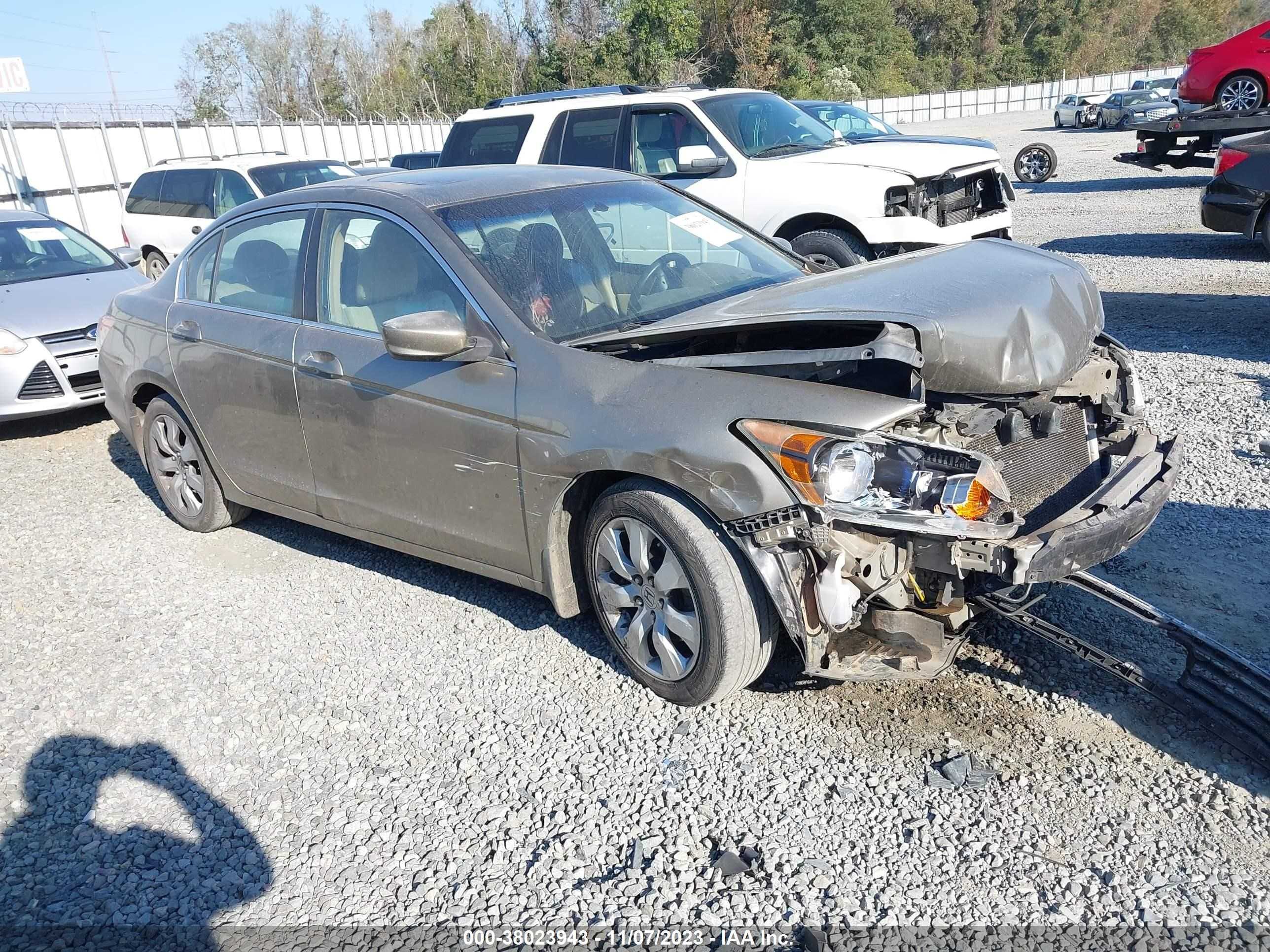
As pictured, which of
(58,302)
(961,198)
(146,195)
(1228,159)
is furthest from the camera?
(146,195)

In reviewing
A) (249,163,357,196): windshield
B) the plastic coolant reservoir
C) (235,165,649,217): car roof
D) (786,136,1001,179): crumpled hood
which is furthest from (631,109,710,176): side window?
the plastic coolant reservoir

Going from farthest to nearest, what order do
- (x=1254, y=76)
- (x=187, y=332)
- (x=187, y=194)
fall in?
(x=1254, y=76) → (x=187, y=194) → (x=187, y=332)

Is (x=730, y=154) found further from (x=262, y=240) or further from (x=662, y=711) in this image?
(x=662, y=711)

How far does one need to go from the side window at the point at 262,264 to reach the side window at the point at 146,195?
1043 centimetres

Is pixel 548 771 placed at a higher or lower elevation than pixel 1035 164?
higher

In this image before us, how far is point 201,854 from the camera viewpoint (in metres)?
3.16

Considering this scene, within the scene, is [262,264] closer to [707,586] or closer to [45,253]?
[707,586]

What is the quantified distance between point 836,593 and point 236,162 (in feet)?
42.6

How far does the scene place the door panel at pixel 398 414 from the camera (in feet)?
12.8

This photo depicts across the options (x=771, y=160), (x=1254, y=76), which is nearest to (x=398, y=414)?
(x=771, y=160)

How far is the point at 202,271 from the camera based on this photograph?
17.5ft

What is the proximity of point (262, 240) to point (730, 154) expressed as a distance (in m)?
5.48

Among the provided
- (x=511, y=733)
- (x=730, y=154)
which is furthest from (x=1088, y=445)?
(x=730, y=154)

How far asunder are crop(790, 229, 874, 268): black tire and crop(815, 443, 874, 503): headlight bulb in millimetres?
6126
